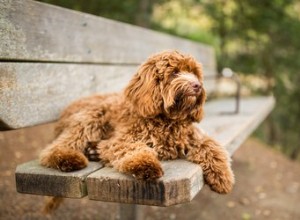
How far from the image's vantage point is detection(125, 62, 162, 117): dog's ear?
243 centimetres

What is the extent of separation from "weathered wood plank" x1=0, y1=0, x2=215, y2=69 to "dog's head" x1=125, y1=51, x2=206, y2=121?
70 centimetres

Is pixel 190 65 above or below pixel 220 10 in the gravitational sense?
below

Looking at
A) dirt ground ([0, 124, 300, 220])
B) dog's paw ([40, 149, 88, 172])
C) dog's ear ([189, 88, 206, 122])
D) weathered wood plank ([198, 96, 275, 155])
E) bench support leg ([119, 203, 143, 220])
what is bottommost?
dirt ground ([0, 124, 300, 220])

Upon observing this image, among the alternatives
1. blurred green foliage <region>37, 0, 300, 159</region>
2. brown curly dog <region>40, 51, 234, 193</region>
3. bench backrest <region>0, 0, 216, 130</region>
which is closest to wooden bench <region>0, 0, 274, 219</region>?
bench backrest <region>0, 0, 216, 130</region>

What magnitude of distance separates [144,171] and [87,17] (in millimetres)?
1849

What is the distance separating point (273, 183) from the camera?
270 inches

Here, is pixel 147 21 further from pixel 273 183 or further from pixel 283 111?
pixel 283 111

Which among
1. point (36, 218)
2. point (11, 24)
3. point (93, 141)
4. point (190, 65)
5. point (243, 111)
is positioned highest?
point (11, 24)

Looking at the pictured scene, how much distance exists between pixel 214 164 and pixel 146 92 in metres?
0.54

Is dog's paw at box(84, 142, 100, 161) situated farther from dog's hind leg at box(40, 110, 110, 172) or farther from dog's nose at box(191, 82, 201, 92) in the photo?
dog's nose at box(191, 82, 201, 92)

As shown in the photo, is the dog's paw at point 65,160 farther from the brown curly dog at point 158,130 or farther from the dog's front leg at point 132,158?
the dog's front leg at point 132,158

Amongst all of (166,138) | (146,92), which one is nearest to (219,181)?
(166,138)

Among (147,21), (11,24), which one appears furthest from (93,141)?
(147,21)

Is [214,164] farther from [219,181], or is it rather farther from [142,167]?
[142,167]
